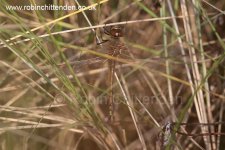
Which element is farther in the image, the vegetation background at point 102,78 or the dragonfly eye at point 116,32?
the dragonfly eye at point 116,32

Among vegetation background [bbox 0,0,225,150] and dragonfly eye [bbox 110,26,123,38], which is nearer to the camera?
vegetation background [bbox 0,0,225,150]

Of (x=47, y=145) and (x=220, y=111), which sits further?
(x=220, y=111)

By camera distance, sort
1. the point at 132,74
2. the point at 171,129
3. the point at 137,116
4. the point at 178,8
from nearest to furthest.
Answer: the point at 171,129 → the point at 137,116 → the point at 132,74 → the point at 178,8

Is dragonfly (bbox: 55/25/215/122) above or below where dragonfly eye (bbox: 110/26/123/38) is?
below

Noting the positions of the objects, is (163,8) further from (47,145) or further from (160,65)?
(47,145)

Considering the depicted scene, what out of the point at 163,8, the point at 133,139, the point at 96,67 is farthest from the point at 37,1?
the point at 133,139

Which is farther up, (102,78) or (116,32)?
(116,32)

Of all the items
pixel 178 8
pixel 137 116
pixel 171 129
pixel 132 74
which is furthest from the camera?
pixel 178 8

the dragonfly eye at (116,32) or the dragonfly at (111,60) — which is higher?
the dragonfly eye at (116,32)
